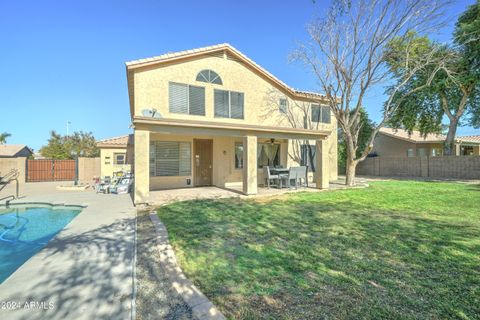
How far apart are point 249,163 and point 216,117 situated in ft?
13.2

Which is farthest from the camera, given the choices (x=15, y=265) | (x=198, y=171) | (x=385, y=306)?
(x=198, y=171)

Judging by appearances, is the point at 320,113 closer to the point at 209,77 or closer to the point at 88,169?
the point at 209,77

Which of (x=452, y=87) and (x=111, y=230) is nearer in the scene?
(x=111, y=230)

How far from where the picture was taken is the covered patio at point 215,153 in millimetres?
9070

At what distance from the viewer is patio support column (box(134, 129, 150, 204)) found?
349 inches

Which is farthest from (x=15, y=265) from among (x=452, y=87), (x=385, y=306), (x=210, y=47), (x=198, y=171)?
(x=452, y=87)

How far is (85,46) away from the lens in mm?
15516

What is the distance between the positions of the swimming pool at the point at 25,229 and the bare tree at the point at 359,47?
15046mm

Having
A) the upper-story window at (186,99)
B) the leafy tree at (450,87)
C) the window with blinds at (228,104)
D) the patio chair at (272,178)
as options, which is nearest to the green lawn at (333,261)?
the patio chair at (272,178)

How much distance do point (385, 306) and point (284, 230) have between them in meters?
3.21

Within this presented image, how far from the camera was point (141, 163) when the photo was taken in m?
8.95

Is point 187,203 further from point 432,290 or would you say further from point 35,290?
point 432,290

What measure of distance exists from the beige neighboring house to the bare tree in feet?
50.9

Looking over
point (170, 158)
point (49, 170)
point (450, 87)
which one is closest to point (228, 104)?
point (170, 158)
